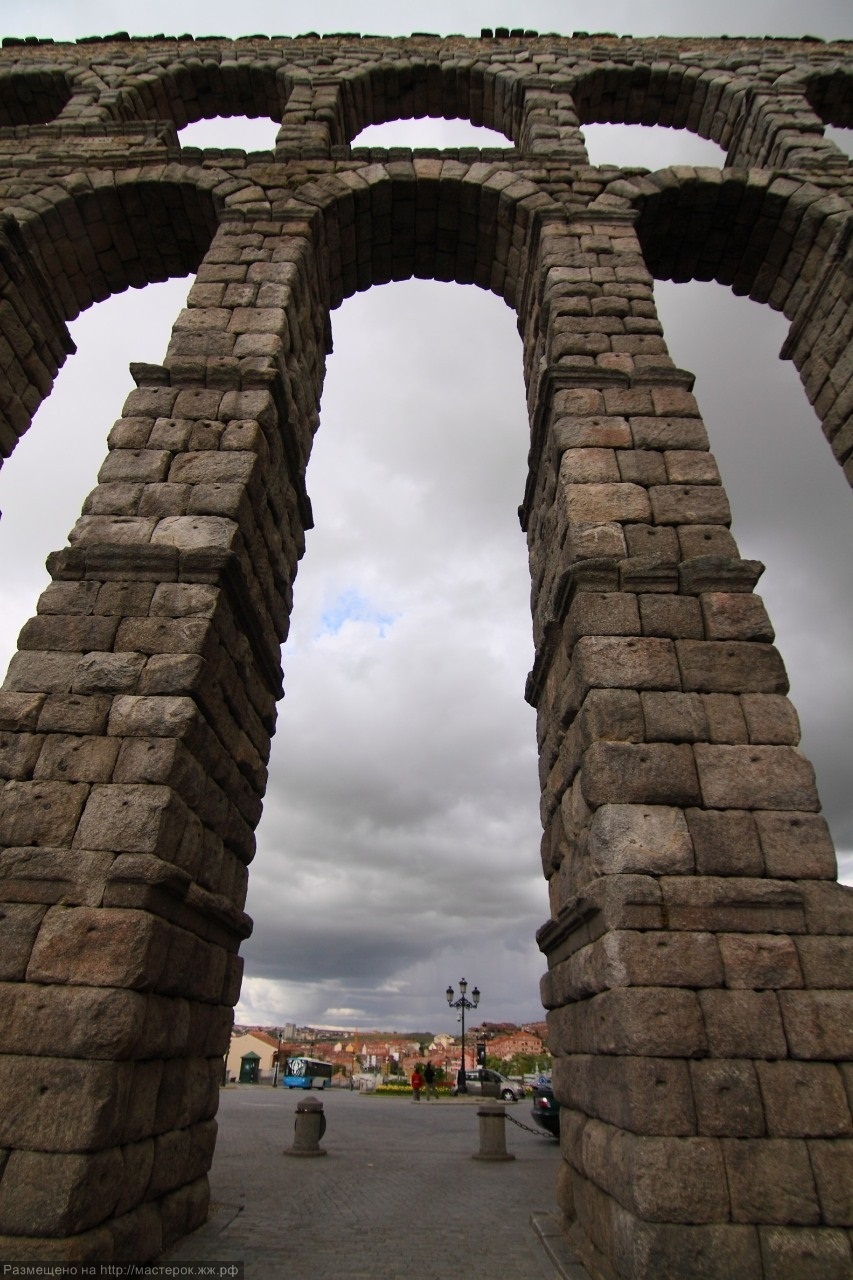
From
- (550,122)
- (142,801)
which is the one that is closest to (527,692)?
(142,801)

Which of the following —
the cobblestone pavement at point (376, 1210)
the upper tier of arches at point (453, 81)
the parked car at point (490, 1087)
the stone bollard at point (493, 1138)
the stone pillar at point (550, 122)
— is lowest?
the cobblestone pavement at point (376, 1210)

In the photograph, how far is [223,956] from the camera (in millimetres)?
5078

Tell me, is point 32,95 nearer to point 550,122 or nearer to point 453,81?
point 453,81

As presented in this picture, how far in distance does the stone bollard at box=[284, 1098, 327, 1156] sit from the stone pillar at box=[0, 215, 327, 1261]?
4233 mm

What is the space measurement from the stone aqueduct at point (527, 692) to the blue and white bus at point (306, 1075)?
81.8 feet

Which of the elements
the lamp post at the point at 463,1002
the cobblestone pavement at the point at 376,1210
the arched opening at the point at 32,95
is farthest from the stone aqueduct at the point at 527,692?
the lamp post at the point at 463,1002

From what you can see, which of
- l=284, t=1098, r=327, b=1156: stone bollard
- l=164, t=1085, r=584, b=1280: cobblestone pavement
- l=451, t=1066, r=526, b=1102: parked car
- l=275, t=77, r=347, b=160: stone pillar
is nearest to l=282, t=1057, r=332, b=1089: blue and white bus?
l=451, t=1066, r=526, b=1102: parked car

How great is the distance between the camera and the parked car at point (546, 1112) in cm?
1113

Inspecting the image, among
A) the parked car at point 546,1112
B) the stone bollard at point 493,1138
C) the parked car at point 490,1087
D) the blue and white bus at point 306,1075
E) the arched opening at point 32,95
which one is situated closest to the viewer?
the stone bollard at point 493,1138

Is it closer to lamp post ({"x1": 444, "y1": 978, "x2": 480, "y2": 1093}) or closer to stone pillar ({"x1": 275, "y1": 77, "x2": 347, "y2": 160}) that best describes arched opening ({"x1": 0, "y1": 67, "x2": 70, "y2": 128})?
stone pillar ({"x1": 275, "y1": 77, "x2": 347, "y2": 160})

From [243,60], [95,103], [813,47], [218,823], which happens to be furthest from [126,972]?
[813,47]

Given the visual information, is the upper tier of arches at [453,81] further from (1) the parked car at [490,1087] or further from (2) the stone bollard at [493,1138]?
(1) the parked car at [490,1087]

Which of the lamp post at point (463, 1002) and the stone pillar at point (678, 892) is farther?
the lamp post at point (463, 1002)

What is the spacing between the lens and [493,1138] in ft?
28.1
